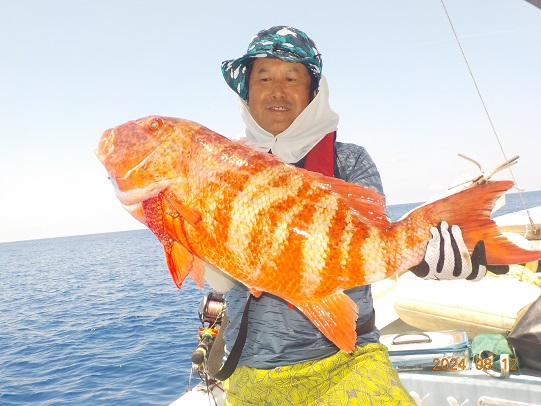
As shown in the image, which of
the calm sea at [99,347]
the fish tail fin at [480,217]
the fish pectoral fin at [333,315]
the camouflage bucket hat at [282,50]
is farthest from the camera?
the calm sea at [99,347]

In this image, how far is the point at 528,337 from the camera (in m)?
4.25

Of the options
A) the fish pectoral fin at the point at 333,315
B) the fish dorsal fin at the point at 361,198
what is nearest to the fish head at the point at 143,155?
the fish dorsal fin at the point at 361,198

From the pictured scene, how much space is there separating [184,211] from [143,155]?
467 mm

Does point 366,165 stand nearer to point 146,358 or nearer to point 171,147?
point 171,147

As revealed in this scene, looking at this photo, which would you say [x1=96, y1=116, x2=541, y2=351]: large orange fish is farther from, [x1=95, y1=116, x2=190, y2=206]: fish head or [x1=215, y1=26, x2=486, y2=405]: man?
[x1=215, y1=26, x2=486, y2=405]: man

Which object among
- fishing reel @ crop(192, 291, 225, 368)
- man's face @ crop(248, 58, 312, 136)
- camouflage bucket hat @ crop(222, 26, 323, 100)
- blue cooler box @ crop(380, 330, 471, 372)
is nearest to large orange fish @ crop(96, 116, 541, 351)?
man's face @ crop(248, 58, 312, 136)

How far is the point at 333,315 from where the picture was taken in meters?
2.17

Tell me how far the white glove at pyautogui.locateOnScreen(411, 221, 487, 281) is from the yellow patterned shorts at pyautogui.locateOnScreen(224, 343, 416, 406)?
1.11 meters

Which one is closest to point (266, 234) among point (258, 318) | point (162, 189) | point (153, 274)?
point (162, 189)

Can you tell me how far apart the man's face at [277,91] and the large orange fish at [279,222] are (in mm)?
1201

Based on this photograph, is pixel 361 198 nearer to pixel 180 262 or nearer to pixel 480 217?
pixel 480 217

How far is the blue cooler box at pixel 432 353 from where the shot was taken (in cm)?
461

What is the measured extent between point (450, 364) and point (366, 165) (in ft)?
9.58

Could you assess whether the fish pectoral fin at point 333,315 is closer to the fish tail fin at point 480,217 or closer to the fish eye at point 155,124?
the fish tail fin at point 480,217
